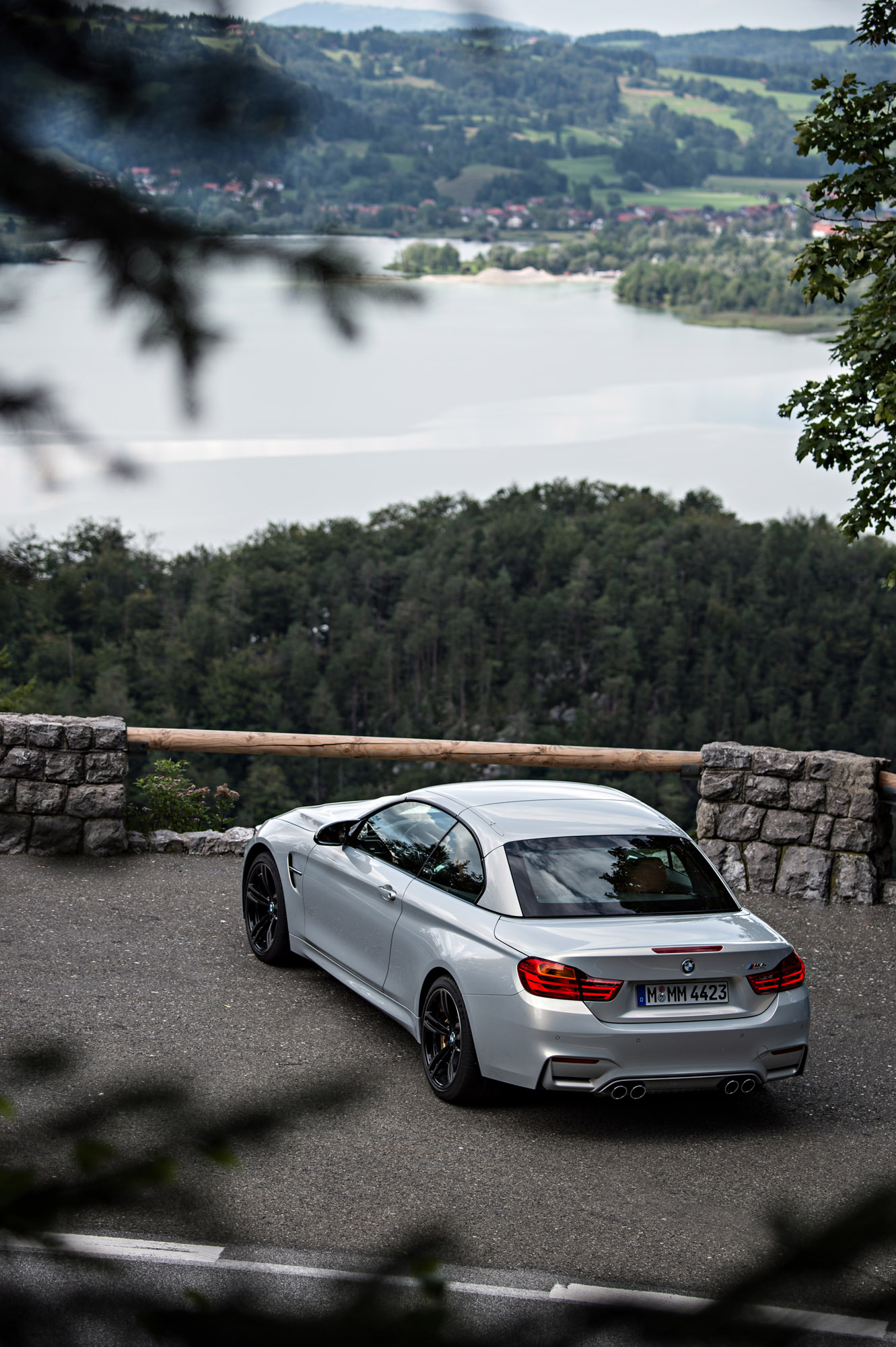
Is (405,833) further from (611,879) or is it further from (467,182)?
(467,182)

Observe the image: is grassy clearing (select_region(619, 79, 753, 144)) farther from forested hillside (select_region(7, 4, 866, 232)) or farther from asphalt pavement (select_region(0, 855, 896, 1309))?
asphalt pavement (select_region(0, 855, 896, 1309))

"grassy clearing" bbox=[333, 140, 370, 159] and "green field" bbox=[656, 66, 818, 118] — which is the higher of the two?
"green field" bbox=[656, 66, 818, 118]

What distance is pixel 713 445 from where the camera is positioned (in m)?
151

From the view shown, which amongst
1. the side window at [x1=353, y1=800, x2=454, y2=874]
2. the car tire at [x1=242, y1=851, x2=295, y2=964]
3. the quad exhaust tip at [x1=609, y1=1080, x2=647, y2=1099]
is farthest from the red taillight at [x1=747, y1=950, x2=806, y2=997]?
the car tire at [x1=242, y1=851, x2=295, y2=964]

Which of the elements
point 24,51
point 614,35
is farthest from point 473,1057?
point 24,51

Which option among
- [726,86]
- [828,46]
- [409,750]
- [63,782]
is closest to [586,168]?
[409,750]

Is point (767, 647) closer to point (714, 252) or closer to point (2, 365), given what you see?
point (714, 252)

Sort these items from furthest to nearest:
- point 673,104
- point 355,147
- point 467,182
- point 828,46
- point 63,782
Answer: point 828,46 < point 63,782 < point 673,104 < point 467,182 < point 355,147

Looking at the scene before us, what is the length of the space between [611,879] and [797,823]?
4540 mm

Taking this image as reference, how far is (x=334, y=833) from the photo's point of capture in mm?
7027

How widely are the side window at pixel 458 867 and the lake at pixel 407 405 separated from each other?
2692mm

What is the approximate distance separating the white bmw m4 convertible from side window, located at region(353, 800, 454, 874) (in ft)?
0.03

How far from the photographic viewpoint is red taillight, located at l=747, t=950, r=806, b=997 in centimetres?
551

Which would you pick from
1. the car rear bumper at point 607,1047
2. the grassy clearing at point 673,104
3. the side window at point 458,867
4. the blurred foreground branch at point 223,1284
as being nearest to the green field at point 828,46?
the grassy clearing at point 673,104
